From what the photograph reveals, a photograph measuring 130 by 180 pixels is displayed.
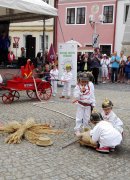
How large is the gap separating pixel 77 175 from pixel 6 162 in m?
1.17

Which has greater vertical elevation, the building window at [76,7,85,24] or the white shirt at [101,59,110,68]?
the building window at [76,7,85,24]

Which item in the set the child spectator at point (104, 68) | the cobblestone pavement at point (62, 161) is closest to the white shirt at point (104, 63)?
the child spectator at point (104, 68)

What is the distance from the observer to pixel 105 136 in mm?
6238

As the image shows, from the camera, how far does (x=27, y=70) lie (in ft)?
39.5

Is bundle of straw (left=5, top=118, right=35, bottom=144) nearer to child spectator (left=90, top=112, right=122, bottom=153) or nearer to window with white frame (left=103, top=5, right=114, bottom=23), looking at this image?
child spectator (left=90, top=112, right=122, bottom=153)

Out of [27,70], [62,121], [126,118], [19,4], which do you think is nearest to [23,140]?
[62,121]

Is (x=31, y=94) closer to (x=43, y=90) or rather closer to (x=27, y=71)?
(x=43, y=90)

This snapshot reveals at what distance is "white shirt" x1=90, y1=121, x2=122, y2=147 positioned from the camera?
6.24 meters

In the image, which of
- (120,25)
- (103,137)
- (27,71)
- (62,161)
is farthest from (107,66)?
(62,161)

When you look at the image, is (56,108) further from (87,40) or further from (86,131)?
(87,40)

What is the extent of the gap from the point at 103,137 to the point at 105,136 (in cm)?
4

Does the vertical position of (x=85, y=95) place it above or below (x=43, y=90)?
above

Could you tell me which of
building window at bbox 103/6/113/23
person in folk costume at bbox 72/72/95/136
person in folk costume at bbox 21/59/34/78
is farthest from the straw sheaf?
building window at bbox 103/6/113/23

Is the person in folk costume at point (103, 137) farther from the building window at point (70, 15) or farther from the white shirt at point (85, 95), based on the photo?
the building window at point (70, 15)
